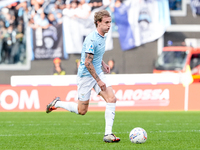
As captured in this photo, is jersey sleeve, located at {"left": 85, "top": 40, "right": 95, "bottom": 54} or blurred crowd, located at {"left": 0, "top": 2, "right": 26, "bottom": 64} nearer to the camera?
jersey sleeve, located at {"left": 85, "top": 40, "right": 95, "bottom": 54}

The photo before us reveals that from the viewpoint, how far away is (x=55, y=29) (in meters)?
26.3

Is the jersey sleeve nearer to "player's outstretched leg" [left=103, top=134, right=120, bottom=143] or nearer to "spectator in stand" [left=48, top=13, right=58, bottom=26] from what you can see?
"player's outstretched leg" [left=103, top=134, right=120, bottom=143]

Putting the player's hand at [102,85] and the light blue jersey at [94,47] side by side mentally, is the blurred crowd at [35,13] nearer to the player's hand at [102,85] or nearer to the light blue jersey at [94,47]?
the light blue jersey at [94,47]

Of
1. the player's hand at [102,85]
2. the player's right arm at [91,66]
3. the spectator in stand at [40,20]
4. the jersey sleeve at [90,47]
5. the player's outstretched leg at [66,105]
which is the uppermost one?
the spectator in stand at [40,20]

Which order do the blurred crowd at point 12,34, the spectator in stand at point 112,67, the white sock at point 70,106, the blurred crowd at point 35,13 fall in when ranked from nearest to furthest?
the white sock at point 70,106
the spectator in stand at point 112,67
the blurred crowd at point 35,13
the blurred crowd at point 12,34

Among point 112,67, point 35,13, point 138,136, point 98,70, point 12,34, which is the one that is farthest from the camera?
point 12,34

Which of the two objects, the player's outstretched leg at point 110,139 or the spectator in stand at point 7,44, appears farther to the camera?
the spectator in stand at point 7,44

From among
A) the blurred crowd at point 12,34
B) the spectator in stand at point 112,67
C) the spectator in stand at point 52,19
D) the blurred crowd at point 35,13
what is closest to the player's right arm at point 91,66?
the spectator in stand at point 112,67

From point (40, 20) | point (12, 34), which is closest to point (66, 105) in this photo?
point (40, 20)

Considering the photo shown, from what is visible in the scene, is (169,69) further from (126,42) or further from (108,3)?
(108,3)

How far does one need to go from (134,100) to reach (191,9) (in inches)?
438

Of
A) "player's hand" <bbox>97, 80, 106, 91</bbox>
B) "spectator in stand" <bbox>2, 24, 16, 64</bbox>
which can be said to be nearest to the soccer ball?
"player's hand" <bbox>97, 80, 106, 91</bbox>

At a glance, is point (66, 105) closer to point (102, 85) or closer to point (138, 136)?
point (102, 85)

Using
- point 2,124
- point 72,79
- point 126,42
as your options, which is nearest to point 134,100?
point 72,79
